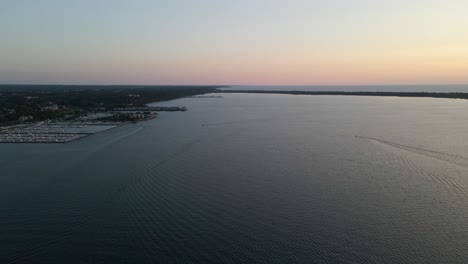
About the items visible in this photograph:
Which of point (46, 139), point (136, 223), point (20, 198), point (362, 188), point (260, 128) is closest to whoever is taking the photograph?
point (136, 223)

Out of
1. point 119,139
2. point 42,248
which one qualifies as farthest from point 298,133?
point 42,248

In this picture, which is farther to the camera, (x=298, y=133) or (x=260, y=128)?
(x=260, y=128)

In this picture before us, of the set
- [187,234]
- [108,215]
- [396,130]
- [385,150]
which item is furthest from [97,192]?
[396,130]

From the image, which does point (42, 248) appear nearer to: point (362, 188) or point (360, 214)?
point (360, 214)

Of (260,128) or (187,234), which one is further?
(260,128)

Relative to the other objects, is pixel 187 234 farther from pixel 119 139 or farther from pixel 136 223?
pixel 119 139

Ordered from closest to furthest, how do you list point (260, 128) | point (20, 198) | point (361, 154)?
point (20, 198) < point (361, 154) < point (260, 128)
